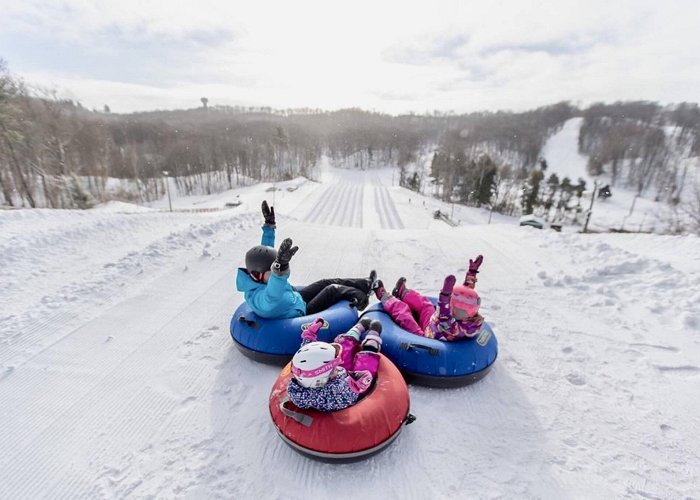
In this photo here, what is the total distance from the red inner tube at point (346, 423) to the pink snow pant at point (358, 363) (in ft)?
0.37

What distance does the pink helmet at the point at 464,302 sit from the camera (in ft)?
11.4

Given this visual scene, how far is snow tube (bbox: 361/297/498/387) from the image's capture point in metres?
3.51

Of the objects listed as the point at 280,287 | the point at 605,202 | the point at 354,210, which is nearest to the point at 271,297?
the point at 280,287

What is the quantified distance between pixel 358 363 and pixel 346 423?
2.07ft

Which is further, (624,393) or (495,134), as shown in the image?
(495,134)

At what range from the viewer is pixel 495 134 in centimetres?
8550

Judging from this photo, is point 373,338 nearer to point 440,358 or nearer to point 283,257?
point 440,358

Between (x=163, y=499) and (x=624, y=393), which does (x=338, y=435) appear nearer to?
(x=163, y=499)

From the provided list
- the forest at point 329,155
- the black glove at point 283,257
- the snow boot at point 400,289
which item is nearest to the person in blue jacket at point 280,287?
the black glove at point 283,257

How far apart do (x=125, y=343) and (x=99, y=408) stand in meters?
1.18

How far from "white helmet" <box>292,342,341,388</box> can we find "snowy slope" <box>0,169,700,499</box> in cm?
87

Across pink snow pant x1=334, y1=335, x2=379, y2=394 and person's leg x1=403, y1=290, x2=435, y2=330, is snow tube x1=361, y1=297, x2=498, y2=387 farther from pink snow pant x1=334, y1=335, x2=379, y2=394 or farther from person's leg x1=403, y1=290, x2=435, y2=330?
person's leg x1=403, y1=290, x2=435, y2=330

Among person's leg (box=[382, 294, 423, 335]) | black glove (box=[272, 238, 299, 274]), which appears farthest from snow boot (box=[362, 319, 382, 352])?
black glove (box=[272, 238, 299, 274])

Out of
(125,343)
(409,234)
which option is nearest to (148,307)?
(125,343)
